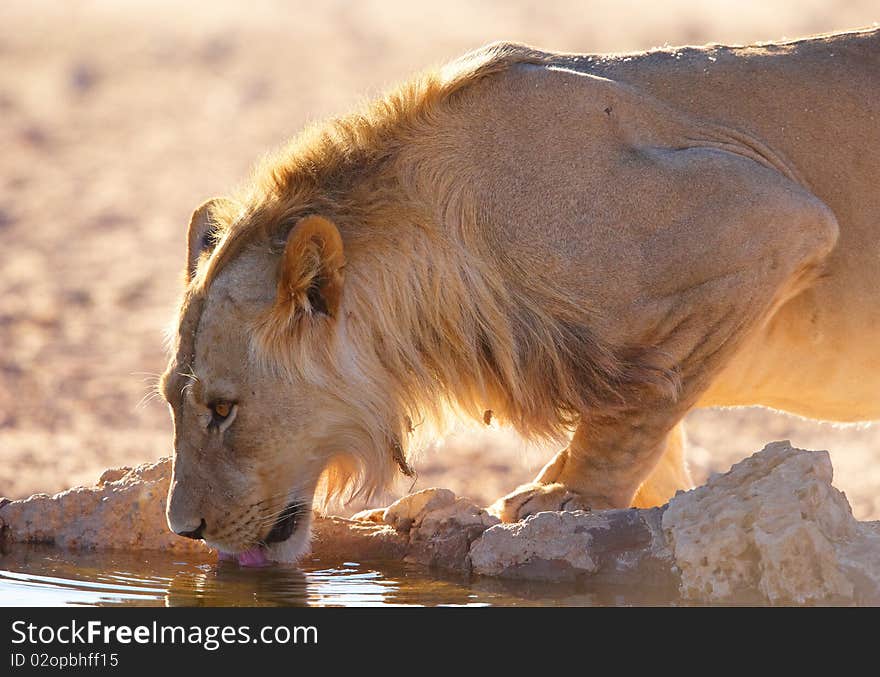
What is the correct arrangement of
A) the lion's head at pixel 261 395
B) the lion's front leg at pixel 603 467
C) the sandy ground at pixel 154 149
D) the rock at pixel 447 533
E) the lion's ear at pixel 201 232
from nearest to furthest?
the lion's head at pixel 261 395
the rock at pixel 447 533
the lion's front leg at pixel 603 467
the lion's ear at pixel 201 232
the sandy ground at pixel 154 149

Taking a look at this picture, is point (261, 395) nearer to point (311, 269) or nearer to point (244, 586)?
point (311, 269)

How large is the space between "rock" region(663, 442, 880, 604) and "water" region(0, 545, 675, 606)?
0.17m

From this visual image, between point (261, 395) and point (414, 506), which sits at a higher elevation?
point (261, 395)

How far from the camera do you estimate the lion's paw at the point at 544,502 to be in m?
4.86

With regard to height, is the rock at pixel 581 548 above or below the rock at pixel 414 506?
below

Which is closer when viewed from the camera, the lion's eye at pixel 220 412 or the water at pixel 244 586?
the water at pixel 244 586

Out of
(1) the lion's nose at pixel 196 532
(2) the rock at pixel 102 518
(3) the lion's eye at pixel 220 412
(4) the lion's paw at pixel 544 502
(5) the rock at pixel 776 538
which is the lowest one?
(5) the rock at pixel 776 538

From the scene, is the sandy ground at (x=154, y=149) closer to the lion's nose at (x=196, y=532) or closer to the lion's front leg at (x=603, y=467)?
the lion's front leg at (x=603, y=467)

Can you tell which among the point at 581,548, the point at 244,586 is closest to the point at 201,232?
the point at 244,586

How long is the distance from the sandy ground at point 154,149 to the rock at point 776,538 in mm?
1205

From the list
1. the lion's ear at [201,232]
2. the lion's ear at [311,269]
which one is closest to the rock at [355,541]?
the lion's ear at [311,269]

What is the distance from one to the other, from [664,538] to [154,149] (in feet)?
38.2

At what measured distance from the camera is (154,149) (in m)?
15.0

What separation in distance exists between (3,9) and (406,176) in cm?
1699
